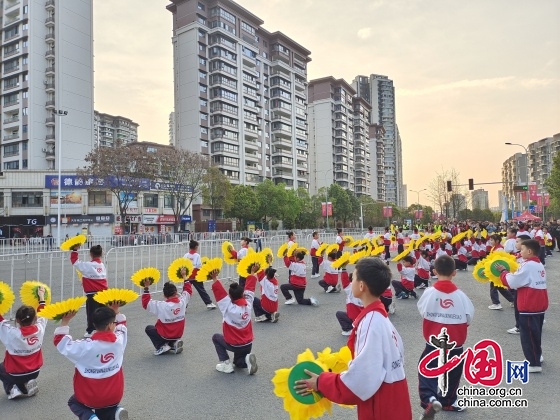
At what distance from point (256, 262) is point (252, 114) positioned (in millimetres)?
64343

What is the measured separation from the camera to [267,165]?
73875mm

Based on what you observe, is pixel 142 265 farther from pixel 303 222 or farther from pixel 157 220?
pixel 303 222

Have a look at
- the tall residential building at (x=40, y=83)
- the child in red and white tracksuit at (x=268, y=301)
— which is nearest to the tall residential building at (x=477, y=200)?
the tall residential building at (x=40, y=83)

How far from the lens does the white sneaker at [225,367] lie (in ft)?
19.1

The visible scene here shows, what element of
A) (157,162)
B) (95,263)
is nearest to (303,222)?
(157,162)

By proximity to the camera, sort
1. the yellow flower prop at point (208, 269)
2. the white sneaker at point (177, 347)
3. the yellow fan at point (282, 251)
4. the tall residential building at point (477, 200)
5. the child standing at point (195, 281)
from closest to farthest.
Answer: the yellow flower prop at point (208, 269), the white sneaker at point (177, 347), the child standing at point (195, 281), the yellow fan at point (282, 251), the tall residential building at point (477, 200)

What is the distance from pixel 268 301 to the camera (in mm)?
8656

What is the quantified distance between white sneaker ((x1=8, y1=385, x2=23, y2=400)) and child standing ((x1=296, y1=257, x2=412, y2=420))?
4368 mm

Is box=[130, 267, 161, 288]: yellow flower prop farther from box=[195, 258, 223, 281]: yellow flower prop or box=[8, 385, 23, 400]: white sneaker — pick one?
box=[8, 385, 23, 400]: white sneaker

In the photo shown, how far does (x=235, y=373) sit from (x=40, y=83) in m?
59.4

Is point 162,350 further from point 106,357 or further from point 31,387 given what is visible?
point 106,357

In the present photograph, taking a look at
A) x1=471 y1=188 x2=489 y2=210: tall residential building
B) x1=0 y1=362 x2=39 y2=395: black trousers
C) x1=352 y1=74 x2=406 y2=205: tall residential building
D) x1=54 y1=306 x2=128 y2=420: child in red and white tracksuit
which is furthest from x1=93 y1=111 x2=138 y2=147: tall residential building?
x1=54 y1=306 x2=128 y2=420: child in red and white tracksuit

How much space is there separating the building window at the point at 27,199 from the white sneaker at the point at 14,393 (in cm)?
4524

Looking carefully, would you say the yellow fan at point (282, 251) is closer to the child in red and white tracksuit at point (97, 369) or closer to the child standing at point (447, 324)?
the child standing at point (447, 324)
